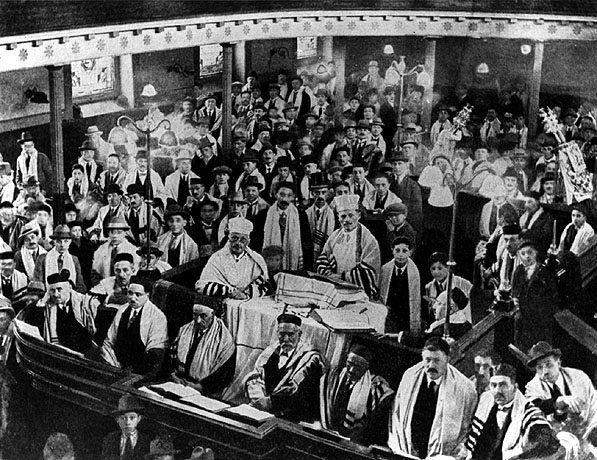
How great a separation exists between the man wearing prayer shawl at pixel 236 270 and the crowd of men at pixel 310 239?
0.05 feet

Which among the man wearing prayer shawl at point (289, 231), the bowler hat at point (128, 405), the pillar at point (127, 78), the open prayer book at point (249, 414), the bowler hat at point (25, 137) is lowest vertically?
the bowler hat at point (128, 405)

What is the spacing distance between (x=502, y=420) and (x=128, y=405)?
353 centimetres

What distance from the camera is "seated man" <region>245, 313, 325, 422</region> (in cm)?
889

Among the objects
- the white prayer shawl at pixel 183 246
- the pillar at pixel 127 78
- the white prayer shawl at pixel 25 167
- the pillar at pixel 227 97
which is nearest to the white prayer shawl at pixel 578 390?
the white prayer shawl at pixel 183 246

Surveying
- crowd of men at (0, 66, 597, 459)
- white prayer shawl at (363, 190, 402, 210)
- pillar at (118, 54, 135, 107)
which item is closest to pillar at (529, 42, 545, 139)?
crowd of men at (0, 66, 597, 459)

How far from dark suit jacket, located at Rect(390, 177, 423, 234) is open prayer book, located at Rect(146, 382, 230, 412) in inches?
97.2

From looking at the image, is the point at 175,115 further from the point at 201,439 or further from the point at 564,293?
the point at 564,293

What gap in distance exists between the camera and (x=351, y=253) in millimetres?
9047

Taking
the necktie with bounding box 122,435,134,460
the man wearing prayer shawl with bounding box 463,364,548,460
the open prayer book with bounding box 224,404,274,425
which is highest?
the man wearing prayer shawl with bounding box 463,364,548,460

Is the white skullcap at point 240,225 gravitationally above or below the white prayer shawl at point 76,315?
above

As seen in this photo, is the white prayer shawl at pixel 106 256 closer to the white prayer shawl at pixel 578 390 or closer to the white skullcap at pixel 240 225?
the white skullcap at pixel 240 225

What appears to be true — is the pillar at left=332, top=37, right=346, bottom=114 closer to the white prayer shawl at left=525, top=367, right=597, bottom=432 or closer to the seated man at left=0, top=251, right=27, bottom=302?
the white prayer shawl at left=525, top=367, right=597, bottom=432

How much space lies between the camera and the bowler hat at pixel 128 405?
922 cm

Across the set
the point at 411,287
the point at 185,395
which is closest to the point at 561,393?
the point at 411,287
